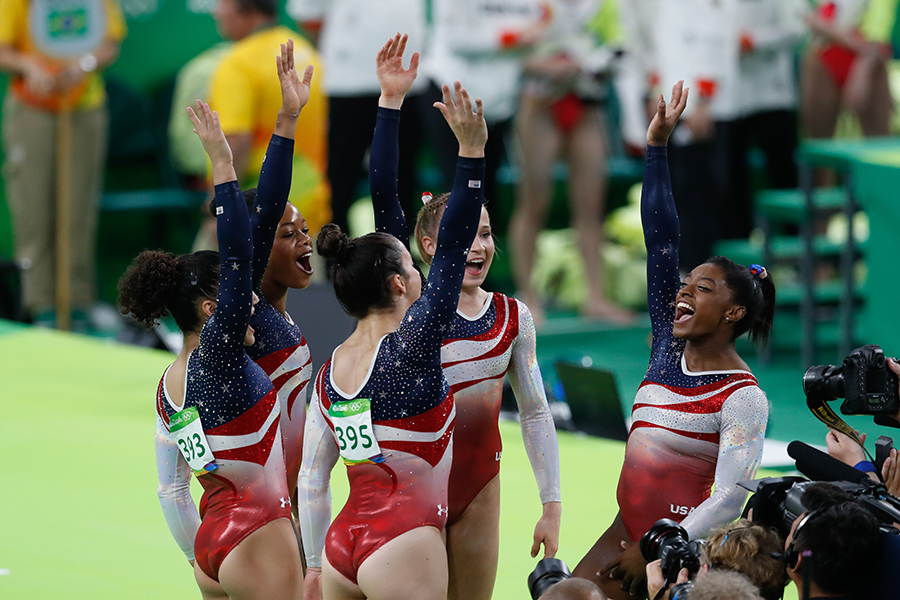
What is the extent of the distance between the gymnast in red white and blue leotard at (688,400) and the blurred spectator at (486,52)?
13.5 feet

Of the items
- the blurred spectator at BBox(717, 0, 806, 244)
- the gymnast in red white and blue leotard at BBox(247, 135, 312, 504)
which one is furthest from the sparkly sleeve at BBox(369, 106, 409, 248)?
the blurred spectator at BBox(717, 0, 806, 244)

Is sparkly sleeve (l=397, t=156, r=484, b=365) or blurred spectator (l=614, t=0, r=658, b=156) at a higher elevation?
blurred spectator (l=614, t=0, r=658, b=156)

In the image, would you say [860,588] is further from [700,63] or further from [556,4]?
[556,4]

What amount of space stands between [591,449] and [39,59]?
4563 mm

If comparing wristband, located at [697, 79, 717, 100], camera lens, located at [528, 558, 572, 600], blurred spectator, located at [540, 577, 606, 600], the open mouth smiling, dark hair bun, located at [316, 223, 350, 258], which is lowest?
camera lens, located at [528, 558, 572, 600]

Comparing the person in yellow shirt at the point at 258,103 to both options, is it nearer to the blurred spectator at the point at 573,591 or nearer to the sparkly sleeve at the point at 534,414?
the sparkly sleeve at the point at 534,414

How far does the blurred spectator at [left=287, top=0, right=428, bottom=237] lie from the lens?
24.7ft

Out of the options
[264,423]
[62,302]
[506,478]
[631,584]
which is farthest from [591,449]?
[62,302]

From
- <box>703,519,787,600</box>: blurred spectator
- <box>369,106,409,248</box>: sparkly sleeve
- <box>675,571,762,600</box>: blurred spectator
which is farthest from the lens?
<box>369,106,409,248</box>: sparkly sleeve

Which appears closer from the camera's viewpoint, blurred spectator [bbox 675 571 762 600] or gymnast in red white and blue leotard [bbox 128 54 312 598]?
blurred spectator [bbox 675 571 762 600]

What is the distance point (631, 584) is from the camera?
11.1 feet

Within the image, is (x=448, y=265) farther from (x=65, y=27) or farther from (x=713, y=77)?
(x=65, y=27)

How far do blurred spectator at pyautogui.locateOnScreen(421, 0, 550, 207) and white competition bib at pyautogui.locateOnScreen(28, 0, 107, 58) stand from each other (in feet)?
6.85

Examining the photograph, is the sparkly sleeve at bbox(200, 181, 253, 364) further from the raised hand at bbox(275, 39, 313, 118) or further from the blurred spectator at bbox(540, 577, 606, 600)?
the blurred spectator at bbox(540, 577, 606, 600)
